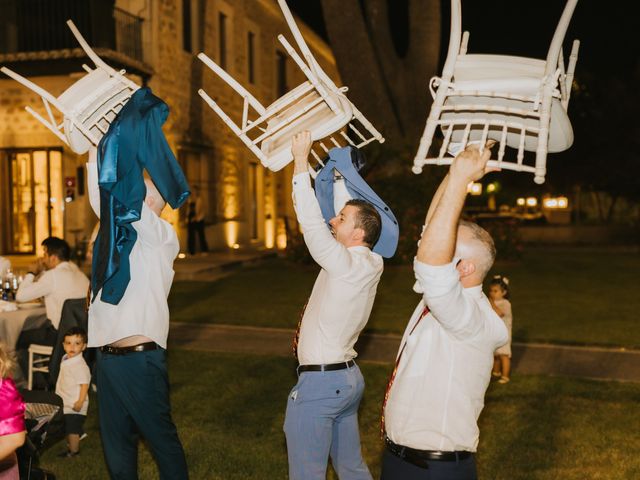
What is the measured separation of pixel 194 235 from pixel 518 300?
381 inches

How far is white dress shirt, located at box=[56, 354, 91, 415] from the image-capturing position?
5.14 meters

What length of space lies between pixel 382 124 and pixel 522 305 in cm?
727

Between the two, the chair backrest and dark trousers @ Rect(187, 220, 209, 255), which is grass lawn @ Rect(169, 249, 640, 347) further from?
the chair backrest

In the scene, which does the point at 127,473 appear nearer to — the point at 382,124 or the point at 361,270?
the point at 361,270

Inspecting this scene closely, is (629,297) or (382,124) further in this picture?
(382,124)

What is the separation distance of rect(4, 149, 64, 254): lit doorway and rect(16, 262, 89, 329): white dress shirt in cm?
1243

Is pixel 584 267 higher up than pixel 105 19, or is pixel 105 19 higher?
pixel 105 19

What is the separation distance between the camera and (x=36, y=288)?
6074 mm

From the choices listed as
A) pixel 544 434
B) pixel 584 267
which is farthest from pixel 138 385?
pixel 584 267

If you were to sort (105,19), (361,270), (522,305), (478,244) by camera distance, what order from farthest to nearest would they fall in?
(105,19)
(522,305)
(361,270)
(478,244)

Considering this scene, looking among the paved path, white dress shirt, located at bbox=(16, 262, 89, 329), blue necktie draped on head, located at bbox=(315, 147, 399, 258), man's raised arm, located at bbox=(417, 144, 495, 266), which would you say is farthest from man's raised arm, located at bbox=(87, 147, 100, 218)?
the paved path

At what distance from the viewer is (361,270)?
327 cm

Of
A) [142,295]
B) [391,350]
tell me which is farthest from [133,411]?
[391,350]

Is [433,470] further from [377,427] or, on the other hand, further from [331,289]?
[377,427]
